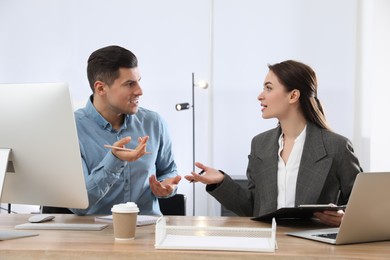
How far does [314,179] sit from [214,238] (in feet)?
2.99

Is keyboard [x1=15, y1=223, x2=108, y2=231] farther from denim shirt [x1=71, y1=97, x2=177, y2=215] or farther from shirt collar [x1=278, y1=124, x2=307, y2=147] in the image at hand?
shirt collar [x1=278, y1=124, x2=307, y2=147]

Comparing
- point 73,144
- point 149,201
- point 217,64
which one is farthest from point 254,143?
point 217,64

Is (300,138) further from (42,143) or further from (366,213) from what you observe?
(42,143)

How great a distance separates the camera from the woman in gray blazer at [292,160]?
239 cm

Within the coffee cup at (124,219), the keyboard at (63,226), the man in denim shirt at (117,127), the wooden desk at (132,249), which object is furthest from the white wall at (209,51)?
the coffee cup at (124,219)

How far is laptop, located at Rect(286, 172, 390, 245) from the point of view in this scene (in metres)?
1.55

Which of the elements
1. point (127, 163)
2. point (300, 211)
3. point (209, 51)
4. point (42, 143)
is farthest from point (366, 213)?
point (209, 51)

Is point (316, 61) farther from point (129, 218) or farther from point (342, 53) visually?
point (129, 218)

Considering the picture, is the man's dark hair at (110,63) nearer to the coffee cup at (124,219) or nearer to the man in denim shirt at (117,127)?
the man in denim shirt at (117,127)

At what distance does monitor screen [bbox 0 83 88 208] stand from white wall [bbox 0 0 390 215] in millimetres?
3016

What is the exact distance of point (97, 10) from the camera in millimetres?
4859

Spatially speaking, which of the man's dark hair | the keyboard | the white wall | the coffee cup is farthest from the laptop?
the white wall

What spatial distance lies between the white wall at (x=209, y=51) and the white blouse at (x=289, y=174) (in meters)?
2.14

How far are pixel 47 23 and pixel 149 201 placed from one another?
277 cm
